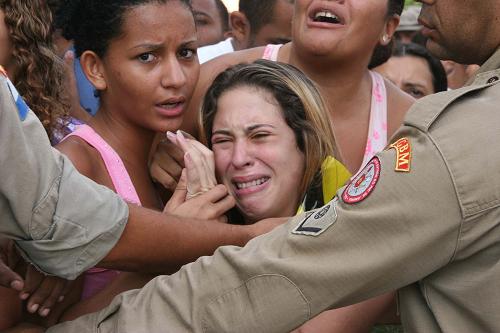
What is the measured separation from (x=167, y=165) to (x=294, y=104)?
1.73 feet

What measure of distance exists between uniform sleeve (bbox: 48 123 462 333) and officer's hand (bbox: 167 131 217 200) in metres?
0.69

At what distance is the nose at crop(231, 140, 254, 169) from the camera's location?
A: 333cm

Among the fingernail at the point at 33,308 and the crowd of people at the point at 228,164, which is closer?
the crowd of people at the point at 228,164

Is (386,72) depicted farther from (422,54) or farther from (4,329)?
(4,329)

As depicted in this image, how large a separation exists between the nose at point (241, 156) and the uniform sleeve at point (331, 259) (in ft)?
2.81

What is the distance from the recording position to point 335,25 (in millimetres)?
4184

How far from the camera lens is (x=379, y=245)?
2.26 m

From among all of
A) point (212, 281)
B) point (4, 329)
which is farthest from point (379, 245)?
point (4, 329)

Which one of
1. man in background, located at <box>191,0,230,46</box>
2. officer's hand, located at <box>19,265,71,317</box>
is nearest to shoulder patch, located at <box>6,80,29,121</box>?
officer's hand, located at <box>19,265,71,317</box>

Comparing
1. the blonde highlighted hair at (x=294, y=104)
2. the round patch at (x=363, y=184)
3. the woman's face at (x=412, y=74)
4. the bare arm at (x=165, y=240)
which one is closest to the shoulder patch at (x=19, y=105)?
the bare arm at (x=165, y=240)

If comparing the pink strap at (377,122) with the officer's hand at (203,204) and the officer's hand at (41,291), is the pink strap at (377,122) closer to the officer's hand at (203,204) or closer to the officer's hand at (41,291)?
the officer's hand at (203,204)

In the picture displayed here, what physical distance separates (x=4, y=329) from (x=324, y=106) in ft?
5.00

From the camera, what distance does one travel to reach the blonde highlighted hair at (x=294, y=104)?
3453 millimetres

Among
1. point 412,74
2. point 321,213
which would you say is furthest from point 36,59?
point 412,74
